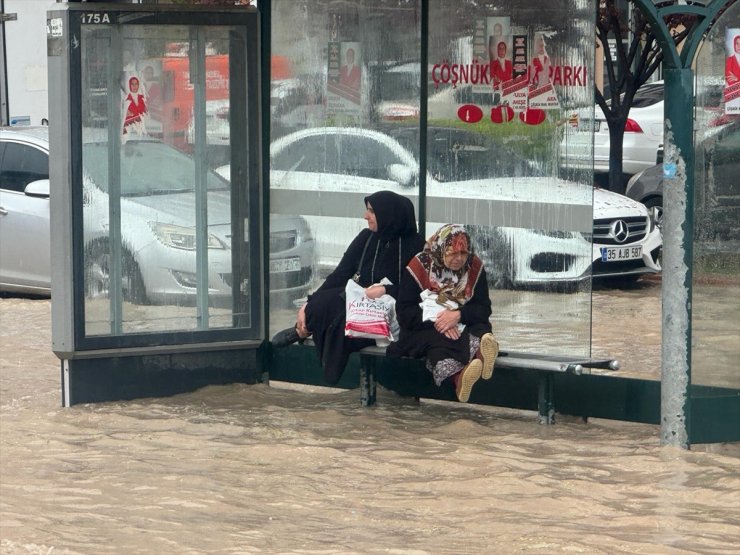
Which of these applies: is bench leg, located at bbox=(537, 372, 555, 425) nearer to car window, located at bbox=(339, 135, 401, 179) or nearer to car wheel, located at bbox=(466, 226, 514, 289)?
car wheel, located at bbox=(466, 226, 514, 289)

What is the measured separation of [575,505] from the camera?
254 inches

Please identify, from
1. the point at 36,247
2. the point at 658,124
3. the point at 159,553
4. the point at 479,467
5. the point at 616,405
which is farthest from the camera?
the point at 658,124

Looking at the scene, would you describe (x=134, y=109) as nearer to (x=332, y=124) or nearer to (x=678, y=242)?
(x=332, y=124)

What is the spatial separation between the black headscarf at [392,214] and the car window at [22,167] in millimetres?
5869

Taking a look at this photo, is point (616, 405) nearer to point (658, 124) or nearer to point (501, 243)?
point (501, 243)

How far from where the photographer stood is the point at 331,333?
859 centimetres

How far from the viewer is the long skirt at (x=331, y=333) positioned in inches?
336

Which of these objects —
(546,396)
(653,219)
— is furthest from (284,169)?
(653,219)

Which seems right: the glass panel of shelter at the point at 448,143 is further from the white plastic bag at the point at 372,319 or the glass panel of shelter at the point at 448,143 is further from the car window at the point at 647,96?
the car window at the point at 647,96

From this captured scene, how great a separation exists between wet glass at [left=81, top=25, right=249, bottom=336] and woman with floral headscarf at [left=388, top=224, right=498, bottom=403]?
151cm

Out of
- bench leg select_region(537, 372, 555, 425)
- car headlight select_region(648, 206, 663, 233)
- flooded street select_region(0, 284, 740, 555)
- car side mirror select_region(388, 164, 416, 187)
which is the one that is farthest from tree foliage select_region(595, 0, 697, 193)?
bench leg select_region(537, 372, 555, 425)

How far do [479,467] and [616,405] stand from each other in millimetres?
1171

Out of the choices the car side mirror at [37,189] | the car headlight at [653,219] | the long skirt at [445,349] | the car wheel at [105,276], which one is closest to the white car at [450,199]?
the long skirt at [445,349]

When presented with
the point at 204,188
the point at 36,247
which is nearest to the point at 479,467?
the point at 204,188
